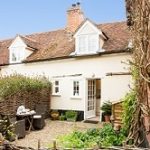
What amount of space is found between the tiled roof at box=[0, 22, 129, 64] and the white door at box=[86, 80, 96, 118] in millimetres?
2785

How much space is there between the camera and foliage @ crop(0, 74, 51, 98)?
57.9 feet

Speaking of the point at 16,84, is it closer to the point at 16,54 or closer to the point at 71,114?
the point at 71,114

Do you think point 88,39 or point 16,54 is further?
point 16,54

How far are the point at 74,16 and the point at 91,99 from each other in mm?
6888

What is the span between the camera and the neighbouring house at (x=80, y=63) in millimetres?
19469

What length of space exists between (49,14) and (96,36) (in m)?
4.79

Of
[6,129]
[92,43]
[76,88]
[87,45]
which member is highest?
[92,43]

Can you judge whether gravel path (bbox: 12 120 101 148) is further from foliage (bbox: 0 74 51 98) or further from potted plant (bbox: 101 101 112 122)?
foliage (bbox: 0 74 51 98)

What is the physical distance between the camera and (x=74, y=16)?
77.4 feet

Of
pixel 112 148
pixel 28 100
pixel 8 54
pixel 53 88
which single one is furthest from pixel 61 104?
pixel 112 148

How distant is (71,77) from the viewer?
21375mm

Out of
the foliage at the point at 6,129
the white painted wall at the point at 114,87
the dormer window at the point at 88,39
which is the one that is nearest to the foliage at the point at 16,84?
the dormer window at the point at 88,39

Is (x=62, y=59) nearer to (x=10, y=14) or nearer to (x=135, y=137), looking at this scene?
(x=10, y=14)

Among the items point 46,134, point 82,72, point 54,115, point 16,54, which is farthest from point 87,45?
point 46,134
